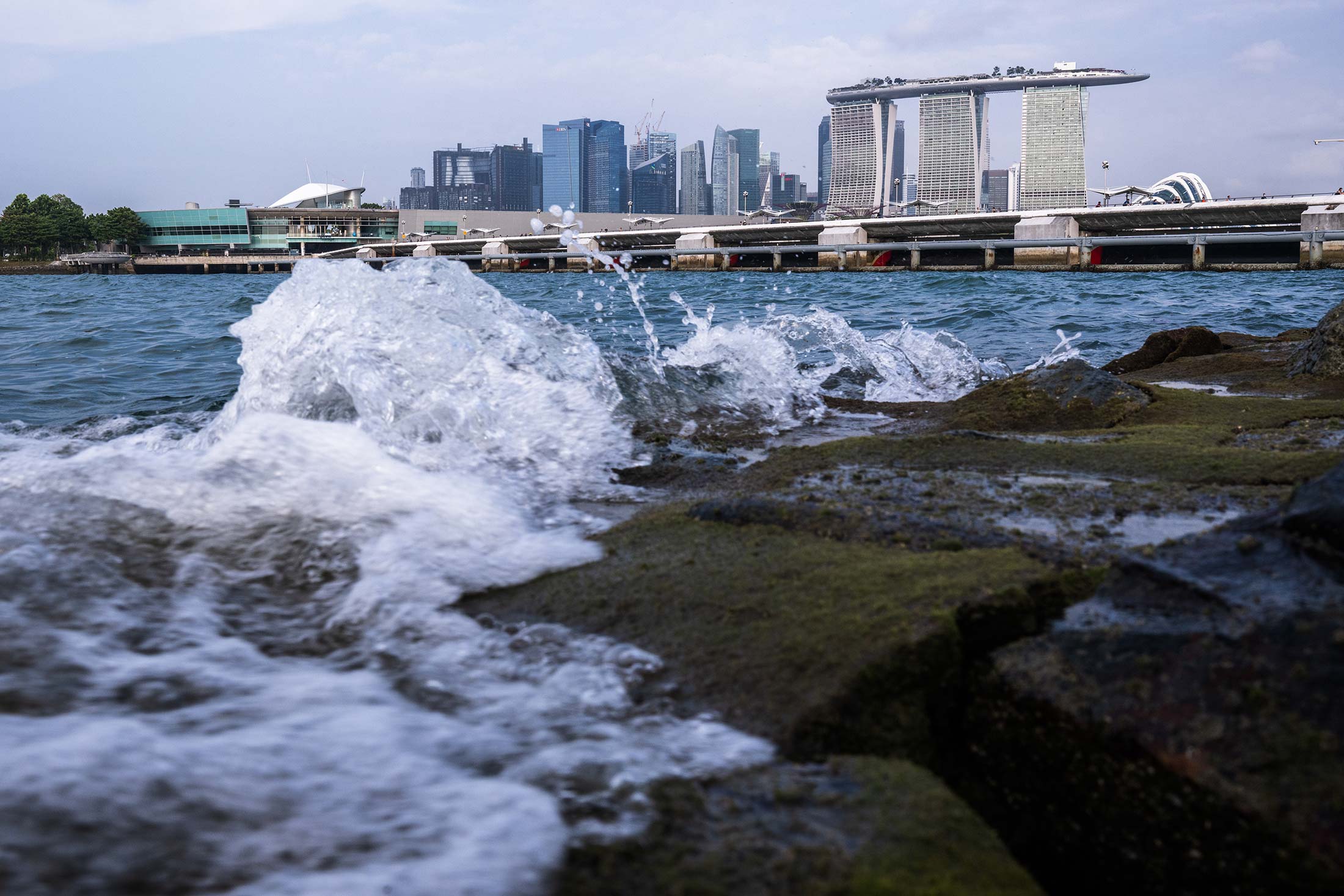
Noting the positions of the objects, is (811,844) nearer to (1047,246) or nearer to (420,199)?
(1047,246)

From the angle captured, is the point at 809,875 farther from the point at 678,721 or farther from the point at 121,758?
the point at 121,758

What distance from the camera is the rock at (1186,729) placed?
1.25m

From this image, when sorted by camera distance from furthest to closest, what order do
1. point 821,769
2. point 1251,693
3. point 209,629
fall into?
point 209,629
point 821,769
point 1251,693

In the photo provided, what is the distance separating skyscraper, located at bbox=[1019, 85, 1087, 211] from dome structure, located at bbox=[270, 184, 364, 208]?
75.2m

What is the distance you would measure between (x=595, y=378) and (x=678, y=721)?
4058 mm

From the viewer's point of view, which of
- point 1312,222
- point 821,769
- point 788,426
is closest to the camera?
point 821,769

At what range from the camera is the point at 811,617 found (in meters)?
1.96

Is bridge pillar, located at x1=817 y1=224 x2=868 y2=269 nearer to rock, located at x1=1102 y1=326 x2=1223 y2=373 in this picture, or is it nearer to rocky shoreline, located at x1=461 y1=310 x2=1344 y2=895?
rock, located at x1=1102 y1=326 x2=1223 y2=373

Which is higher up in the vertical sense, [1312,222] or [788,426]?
[1312,222]

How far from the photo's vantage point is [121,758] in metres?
1.70

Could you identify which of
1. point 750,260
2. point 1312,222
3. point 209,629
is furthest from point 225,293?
point 1312,222

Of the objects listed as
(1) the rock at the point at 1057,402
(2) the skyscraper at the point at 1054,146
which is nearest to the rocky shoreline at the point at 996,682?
(1) the rock at the point at 1057,402

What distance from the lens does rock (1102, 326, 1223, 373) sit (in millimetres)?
7500

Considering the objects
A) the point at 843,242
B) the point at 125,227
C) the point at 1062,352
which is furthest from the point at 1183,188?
the point at 125,227
